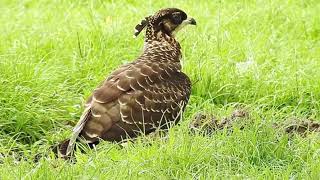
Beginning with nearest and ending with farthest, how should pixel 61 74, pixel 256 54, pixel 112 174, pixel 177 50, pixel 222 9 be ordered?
pixel 112 174
pixel 177 50
pixel 61 74
pixel 256 54
pixel 222 9

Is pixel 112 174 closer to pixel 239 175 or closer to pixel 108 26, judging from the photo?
pixel 239 175

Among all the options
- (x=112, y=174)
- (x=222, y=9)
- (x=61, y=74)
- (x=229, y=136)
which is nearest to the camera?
(x=112, y=174)

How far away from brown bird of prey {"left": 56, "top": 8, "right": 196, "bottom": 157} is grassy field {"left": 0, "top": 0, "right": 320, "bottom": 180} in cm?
18

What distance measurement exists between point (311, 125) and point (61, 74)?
8.40ft

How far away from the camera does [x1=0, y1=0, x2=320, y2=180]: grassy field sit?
700 cm

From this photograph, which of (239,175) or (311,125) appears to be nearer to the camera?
(239,175)

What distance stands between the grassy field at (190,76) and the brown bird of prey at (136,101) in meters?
0.18

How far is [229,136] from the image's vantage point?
24.3 feet

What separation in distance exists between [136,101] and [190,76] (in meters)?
1.67

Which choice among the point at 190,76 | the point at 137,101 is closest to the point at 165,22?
the point at 190,76

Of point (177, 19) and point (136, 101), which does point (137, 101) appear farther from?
point (177, 19)

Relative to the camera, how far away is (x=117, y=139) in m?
7.70

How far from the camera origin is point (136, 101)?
789cm

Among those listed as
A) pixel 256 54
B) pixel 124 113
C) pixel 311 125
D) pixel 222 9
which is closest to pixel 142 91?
→ pixel 124 113
